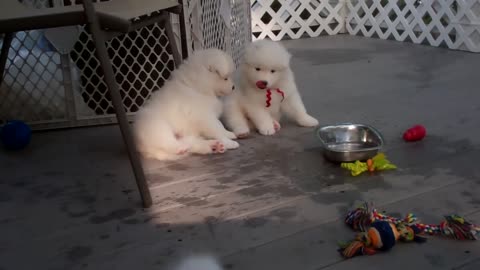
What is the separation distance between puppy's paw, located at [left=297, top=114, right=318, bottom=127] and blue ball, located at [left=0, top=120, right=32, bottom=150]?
1276mm

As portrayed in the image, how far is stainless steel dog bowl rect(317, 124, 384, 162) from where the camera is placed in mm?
1913

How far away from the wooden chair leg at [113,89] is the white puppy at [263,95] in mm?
727

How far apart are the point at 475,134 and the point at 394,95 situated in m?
0.74

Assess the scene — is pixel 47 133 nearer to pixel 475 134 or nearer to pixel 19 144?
pixel 19 144

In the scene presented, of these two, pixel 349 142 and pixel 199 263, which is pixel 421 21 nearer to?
pixel 349 142

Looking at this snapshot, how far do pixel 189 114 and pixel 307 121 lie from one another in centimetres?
60

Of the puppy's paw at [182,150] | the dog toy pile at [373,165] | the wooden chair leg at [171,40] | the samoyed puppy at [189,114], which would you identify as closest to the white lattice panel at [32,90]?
the wooden chair leg at [171,40]

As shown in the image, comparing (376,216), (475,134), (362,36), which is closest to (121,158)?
(376,216)

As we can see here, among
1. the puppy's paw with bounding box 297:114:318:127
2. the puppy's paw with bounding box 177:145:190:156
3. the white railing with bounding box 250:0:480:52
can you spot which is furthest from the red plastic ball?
the white railing with bounding box 250:0:480:52

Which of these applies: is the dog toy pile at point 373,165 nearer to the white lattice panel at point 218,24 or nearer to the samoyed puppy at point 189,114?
the samoyed puppy at point 189,114

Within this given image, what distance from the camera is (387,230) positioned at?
135 centimetres

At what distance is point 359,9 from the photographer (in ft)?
16.8

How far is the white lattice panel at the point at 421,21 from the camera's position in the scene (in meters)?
4.04

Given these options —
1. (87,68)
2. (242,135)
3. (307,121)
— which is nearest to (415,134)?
(307,121)
